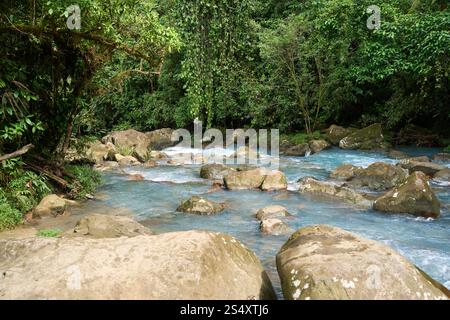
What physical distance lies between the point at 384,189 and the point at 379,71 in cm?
607

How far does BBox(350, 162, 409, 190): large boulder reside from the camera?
10008mm

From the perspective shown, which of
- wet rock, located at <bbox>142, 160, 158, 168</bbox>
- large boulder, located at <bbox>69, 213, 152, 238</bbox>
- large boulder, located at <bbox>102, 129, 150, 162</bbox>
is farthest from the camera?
large boulder, located at <bbox>102, 129, 150, 162</bbox>

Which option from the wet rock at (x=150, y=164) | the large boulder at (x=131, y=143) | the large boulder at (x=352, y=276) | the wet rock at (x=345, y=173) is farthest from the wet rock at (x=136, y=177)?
the large boulder at (x=352, y=276)

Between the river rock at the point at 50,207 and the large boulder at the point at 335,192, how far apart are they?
501 centimetres

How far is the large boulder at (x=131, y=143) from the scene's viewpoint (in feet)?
51.3

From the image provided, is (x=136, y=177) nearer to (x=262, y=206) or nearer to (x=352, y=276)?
(x=262, y=206)

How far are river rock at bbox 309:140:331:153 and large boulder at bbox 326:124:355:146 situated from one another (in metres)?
0.65

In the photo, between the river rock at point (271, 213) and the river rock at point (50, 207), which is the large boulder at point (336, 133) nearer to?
the river rock at point (271, 213)

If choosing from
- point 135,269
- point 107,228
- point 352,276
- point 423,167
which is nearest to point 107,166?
point 107,228

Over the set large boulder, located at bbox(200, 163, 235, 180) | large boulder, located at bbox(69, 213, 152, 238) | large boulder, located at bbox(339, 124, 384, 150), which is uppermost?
large boulder, located at bbox(339, 124, 384, 150)

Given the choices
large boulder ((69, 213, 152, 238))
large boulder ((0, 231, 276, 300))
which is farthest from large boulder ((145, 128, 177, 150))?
large boulder ((0, 231, 276, 300))

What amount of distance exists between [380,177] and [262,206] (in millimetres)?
3313

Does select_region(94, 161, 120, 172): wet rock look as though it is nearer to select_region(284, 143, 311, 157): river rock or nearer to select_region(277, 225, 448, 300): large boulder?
select_region(284, 143, 311, 157): river rock
